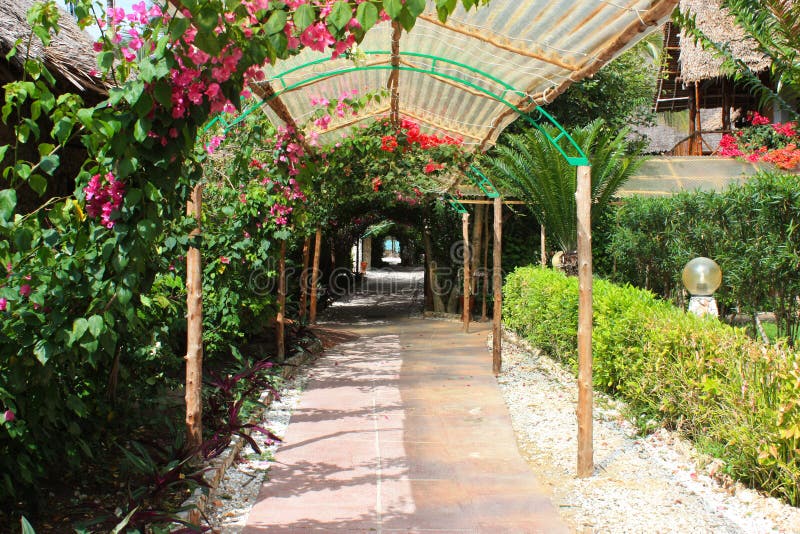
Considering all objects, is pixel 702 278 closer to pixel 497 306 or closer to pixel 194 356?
pixel 497 306

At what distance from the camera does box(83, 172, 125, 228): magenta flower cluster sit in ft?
8.87

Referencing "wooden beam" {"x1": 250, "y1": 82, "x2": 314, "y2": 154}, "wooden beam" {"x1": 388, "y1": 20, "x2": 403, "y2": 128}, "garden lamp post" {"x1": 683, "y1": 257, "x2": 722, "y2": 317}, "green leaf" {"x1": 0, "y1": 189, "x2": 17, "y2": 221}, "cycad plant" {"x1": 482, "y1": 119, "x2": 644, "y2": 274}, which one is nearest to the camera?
"green leaf" {"x1": 0, "y1": 189, "x2": 17, "y2": 221}

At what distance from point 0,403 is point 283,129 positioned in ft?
13.2

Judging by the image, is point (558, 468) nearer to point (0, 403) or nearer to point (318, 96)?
point (0, 403)

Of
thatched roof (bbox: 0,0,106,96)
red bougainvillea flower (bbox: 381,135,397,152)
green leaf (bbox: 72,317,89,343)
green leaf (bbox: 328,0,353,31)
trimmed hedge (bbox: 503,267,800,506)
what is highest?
thatched roof (bbox: 0,0,106,96)

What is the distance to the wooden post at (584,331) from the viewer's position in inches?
179

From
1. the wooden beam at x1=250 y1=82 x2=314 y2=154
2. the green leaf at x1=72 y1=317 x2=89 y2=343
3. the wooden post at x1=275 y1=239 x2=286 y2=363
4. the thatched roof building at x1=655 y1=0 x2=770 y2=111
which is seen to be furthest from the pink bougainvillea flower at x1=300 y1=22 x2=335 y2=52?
the thatched roof building at x1=655 y1=0 x2=770 y2=111

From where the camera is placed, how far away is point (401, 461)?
4883mm

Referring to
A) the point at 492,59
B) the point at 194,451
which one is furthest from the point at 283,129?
the point at 194,451

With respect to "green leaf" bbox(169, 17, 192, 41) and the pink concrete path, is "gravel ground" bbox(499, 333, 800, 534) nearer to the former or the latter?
the pink concrete path

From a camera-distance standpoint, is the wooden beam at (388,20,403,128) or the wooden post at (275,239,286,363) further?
the wooden post at (275,239,286,363)

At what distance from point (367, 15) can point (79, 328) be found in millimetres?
1534

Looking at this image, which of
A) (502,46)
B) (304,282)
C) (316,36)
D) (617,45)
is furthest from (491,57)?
(304,282)

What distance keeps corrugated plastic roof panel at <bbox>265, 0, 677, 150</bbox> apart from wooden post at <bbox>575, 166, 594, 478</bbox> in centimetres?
84
